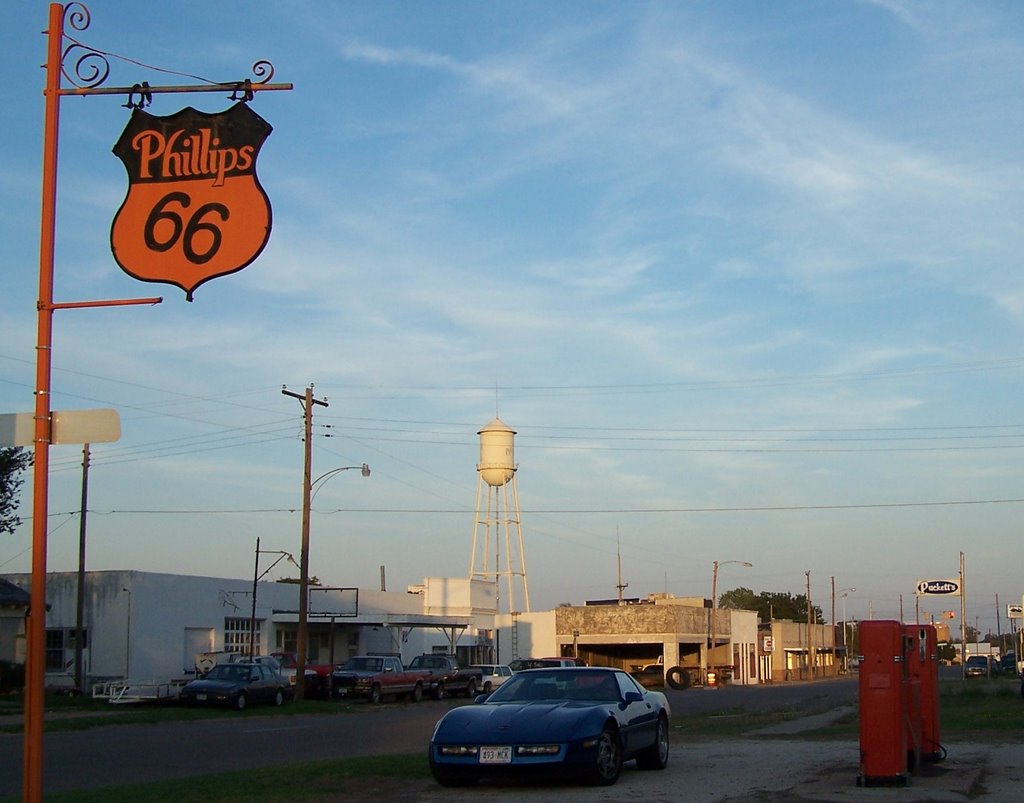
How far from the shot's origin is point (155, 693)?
38.7 meters

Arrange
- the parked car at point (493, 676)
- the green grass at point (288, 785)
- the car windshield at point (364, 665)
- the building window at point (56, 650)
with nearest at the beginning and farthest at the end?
the green grass at point (288, 785)
the car windshield at point (364, 665)
the parked car at point (493, 676)
the building window at point (56, 650)

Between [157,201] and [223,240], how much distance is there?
63cm

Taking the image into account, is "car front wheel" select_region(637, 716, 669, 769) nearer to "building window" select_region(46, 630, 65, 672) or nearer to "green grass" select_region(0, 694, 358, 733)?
"green grass" select_region(0, 694, 358, 733)

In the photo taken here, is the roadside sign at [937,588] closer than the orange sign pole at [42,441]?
No

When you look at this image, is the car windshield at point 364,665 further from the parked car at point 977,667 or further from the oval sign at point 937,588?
the parked car at point 977,667

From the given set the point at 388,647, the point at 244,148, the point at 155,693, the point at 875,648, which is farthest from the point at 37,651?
the point at 388,647

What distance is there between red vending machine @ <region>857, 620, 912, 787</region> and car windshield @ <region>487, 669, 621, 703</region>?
2923mm

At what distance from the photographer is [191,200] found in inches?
389

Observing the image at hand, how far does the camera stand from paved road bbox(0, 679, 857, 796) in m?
18.0

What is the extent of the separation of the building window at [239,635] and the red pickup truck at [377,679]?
1164 centimetres

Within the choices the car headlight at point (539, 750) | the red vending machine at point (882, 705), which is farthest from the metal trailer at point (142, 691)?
the red vending machine at point (882, 705)

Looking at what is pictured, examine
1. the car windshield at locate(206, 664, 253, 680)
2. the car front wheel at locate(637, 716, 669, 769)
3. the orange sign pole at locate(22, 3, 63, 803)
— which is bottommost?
the car windshield at locate(206, 664, 253, 680)

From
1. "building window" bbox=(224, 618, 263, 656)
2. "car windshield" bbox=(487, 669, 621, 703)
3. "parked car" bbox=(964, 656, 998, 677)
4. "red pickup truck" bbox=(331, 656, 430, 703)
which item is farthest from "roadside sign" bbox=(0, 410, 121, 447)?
"parked car" bbox=(964, 656, 998, 677)

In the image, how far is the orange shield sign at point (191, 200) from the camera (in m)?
9.81
